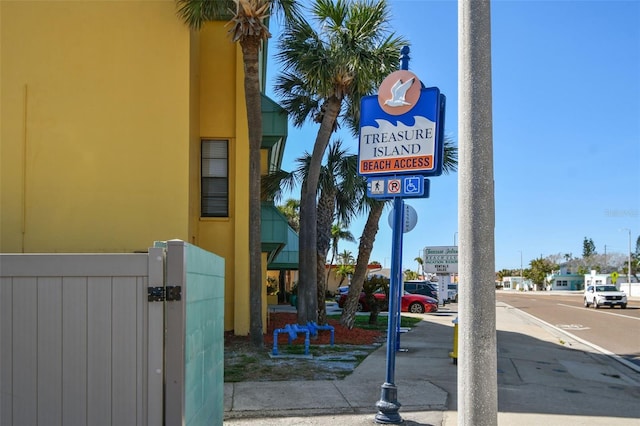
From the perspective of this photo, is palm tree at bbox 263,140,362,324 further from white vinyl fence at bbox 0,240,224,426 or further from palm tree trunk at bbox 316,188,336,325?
white vinyl fence at bbox 0,240,224,426

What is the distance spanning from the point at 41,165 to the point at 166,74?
3.07 m

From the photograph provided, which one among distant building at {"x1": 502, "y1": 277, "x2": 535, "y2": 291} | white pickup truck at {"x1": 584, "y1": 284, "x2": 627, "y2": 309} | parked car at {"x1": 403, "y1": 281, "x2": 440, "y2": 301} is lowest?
distant building at {"x1": 502, "y1": 277, "x2": 535, "y2": 291}

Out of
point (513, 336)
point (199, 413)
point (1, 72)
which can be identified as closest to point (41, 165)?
point (1, 72)

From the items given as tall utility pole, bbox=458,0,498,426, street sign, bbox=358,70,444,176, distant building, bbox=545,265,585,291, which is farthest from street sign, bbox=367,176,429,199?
distant building, bbox=545,265,585,291

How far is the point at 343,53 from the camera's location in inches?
545

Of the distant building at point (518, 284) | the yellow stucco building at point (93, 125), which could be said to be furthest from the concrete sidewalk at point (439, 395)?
the distant building at point (518, 284)

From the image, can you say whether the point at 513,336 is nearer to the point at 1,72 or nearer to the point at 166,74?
the point at 166,74

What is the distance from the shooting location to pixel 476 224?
12.5 ft

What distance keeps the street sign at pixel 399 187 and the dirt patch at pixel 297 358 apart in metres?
3.96

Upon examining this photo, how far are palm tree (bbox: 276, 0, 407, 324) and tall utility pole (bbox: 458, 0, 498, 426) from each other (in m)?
10.0

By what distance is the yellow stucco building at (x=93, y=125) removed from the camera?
39.8ft

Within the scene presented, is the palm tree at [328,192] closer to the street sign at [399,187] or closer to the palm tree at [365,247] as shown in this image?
the palm tree at [365,247]

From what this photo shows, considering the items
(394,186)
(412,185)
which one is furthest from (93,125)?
(412,185)

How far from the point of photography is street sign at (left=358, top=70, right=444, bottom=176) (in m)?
6.85
